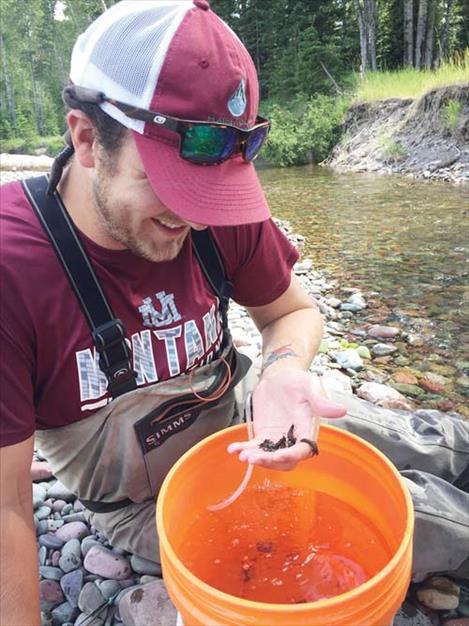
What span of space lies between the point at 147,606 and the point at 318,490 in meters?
0.55

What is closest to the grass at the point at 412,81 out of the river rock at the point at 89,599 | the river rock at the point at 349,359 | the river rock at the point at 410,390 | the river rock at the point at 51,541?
the river rock at the point at 349,359

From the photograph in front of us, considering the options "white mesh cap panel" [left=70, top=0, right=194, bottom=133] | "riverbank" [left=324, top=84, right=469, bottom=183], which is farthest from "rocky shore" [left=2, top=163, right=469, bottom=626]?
"riverbank" [left=324, top=84, right=469, bottom=183]

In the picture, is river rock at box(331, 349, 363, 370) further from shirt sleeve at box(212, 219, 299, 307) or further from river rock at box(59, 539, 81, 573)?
river rock at box(59, 539, 81, 573)

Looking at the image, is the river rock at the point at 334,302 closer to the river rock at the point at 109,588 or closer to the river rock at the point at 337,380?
the river rock at the point at 337,380

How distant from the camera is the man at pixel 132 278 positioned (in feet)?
3.57

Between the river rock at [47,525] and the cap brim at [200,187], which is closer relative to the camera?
the cap brim at [200,187]

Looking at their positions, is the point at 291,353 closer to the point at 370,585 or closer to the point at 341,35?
the point at 370,585

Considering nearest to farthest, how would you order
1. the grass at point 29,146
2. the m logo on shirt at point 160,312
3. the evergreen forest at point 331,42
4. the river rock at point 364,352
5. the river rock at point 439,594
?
the m logo on shirt at point 160,312
the river rock at point 439,594
the river rock at point 364,352
the evergreen forest at point 331,42
the grass at point 29,146

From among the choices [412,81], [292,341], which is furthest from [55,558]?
[412,81]

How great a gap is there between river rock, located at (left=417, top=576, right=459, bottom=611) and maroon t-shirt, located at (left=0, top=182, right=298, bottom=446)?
87 centimetres

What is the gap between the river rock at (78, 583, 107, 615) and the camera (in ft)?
5.07

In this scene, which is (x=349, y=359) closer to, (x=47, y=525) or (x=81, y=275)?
(x=47, y=525)

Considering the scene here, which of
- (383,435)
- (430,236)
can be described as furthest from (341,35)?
(383,435)

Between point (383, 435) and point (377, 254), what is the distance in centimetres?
337
